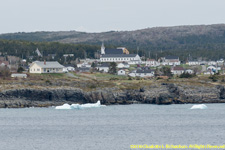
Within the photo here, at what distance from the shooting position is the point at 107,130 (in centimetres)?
5816

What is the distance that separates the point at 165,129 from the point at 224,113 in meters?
20.0

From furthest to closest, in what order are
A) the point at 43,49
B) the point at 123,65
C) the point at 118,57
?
the point at 43,49 < the point at 118,57 < the point at 123,65

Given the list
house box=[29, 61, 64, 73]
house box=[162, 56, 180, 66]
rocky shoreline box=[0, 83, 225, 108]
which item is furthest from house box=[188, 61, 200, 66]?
rocky shoreline box=[0, 83, 225, 108]

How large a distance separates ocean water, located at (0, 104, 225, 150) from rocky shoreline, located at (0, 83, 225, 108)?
481 cm

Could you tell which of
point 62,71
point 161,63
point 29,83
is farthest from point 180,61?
point 29,83

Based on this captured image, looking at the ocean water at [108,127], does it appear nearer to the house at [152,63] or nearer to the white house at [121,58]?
the house at [152,63]

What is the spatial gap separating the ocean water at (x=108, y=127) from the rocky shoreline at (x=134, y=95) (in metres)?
4.81

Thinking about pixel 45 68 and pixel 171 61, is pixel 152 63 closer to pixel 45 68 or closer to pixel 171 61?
pixel 171 61

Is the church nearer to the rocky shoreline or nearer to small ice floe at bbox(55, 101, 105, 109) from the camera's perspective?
the rocky shoreline

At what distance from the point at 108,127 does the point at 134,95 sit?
3369 cm

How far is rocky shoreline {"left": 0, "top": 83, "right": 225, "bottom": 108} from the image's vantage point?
87656 mm

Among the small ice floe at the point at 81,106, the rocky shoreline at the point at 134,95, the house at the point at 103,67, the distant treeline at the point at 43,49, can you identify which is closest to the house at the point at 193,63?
the distant treeline at the point at 43,49

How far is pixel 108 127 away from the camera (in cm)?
6081

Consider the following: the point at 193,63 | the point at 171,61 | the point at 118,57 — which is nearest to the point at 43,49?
the point at 118,57
